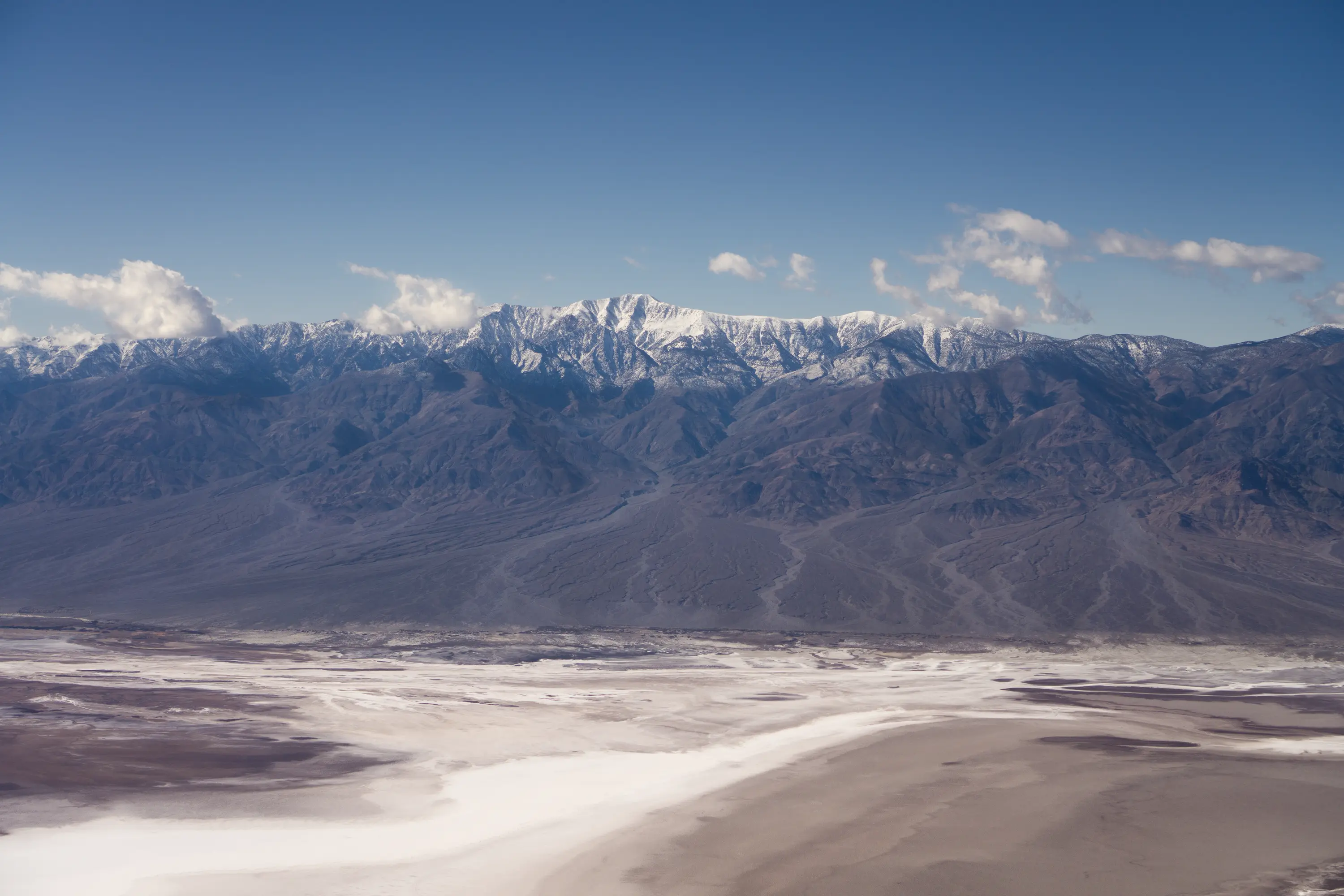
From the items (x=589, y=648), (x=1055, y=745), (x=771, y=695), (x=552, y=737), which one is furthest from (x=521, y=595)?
(x=1055, y=745)

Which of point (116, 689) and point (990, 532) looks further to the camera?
point (990, 532)

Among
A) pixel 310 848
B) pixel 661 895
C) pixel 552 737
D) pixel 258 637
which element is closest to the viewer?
pixel 661 895

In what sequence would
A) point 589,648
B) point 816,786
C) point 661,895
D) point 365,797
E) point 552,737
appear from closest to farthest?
1. point 661,895
2. point 365,797
3. point 816,786
4. point 552,737
5. point 589,648

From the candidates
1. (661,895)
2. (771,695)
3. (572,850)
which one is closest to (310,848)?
(572,850)

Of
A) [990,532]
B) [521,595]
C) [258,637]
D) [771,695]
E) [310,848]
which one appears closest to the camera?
[310,848]

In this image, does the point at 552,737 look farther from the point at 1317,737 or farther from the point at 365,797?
the point at 1317,737

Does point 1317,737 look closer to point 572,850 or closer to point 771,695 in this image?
point 771,695
